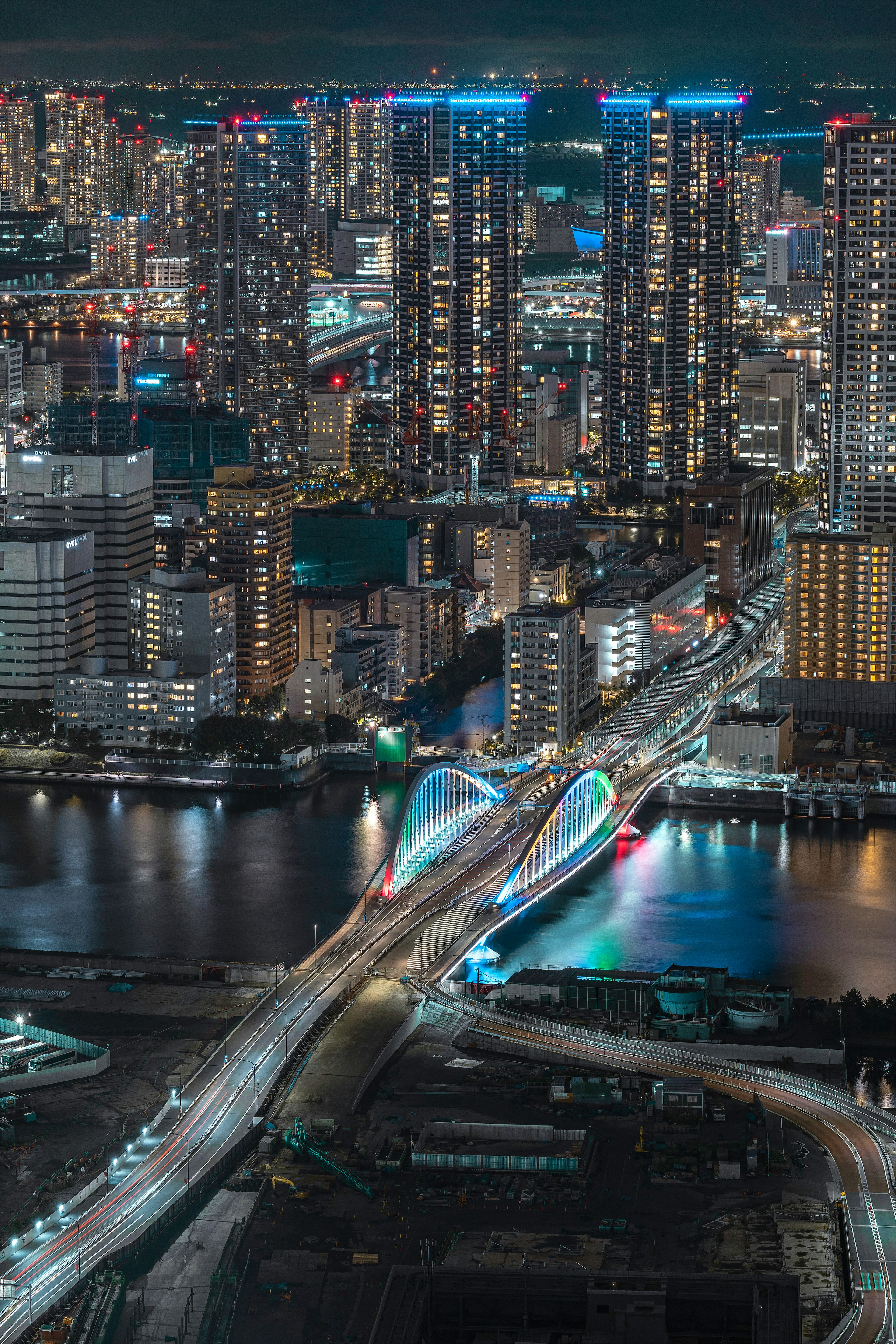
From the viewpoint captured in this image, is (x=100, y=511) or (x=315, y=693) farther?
(x=100, y=511)

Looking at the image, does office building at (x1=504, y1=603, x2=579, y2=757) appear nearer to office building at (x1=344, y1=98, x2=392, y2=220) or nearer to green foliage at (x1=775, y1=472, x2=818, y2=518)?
green foliage at (x1=775, y1=472, x2=818, y2=518)

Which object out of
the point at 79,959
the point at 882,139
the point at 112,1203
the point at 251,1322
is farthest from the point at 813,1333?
the point at 882,139

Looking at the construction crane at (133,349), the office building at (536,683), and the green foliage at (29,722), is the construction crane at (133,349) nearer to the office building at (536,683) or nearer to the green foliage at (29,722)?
the green foliage at (29,722)

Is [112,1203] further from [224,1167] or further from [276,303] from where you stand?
[276,303]

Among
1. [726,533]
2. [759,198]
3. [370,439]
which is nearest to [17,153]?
[759,198]

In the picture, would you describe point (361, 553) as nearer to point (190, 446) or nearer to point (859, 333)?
point (190, 446)

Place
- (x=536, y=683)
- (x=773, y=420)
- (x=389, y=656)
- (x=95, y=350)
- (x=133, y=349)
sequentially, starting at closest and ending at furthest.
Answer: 1. (x=536, y=683)
2. (x=389, y=656)
3. (x=95, y=350)
4. (x=133, y=349)
5. (x=773, y=420)

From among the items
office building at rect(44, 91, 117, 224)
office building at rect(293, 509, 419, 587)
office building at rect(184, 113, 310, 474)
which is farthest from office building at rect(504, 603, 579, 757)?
office building at rect(44, 91, 117, 224)
